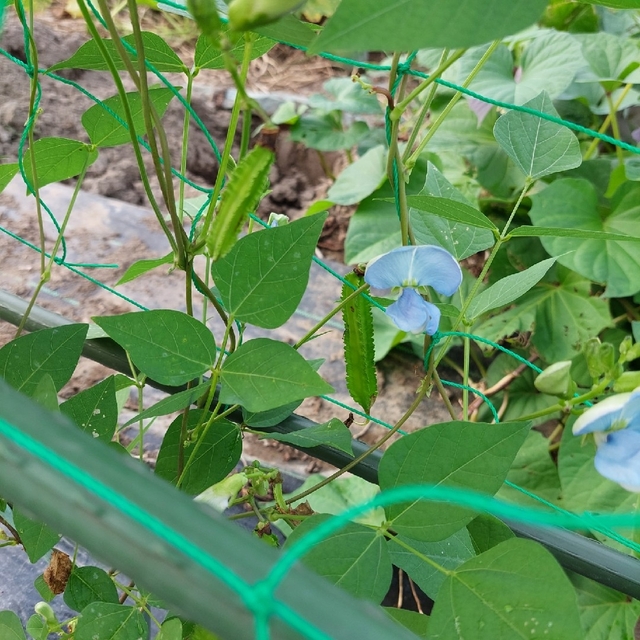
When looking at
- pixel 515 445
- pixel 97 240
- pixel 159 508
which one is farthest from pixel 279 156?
pixel 159 508

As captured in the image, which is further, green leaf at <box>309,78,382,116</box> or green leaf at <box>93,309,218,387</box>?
green leaf at <box>309,78,382,116</box>

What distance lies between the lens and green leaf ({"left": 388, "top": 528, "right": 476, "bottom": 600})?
511mm

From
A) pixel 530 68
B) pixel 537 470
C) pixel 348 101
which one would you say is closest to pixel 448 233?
pixel 537 470

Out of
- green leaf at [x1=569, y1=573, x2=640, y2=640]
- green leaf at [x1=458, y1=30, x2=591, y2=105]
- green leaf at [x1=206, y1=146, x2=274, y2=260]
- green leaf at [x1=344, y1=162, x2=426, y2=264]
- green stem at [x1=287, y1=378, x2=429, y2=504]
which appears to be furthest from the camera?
green leaf at [x1=344, y1=162, x2=426, y2=264]

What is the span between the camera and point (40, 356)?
1.73ft

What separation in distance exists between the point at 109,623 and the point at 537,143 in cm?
61

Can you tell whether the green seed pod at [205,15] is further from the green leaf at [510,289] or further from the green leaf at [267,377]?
the green leaf at [510,289]

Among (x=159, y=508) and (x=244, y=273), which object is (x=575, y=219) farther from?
(x=159, y=508)

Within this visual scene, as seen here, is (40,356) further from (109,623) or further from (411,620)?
(411,620)

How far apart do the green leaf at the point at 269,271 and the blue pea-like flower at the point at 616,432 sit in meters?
0.23

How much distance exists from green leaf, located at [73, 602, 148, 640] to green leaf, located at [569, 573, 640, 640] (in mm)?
788

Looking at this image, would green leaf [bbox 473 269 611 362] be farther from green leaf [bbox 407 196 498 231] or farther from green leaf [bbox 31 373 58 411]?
green leaf [bbox 31 373 58 411]

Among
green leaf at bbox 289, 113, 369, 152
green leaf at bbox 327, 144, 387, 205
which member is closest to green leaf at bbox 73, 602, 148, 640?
green leaf at bbox 327, 144, 387, 205

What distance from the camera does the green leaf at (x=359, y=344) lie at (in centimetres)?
57
